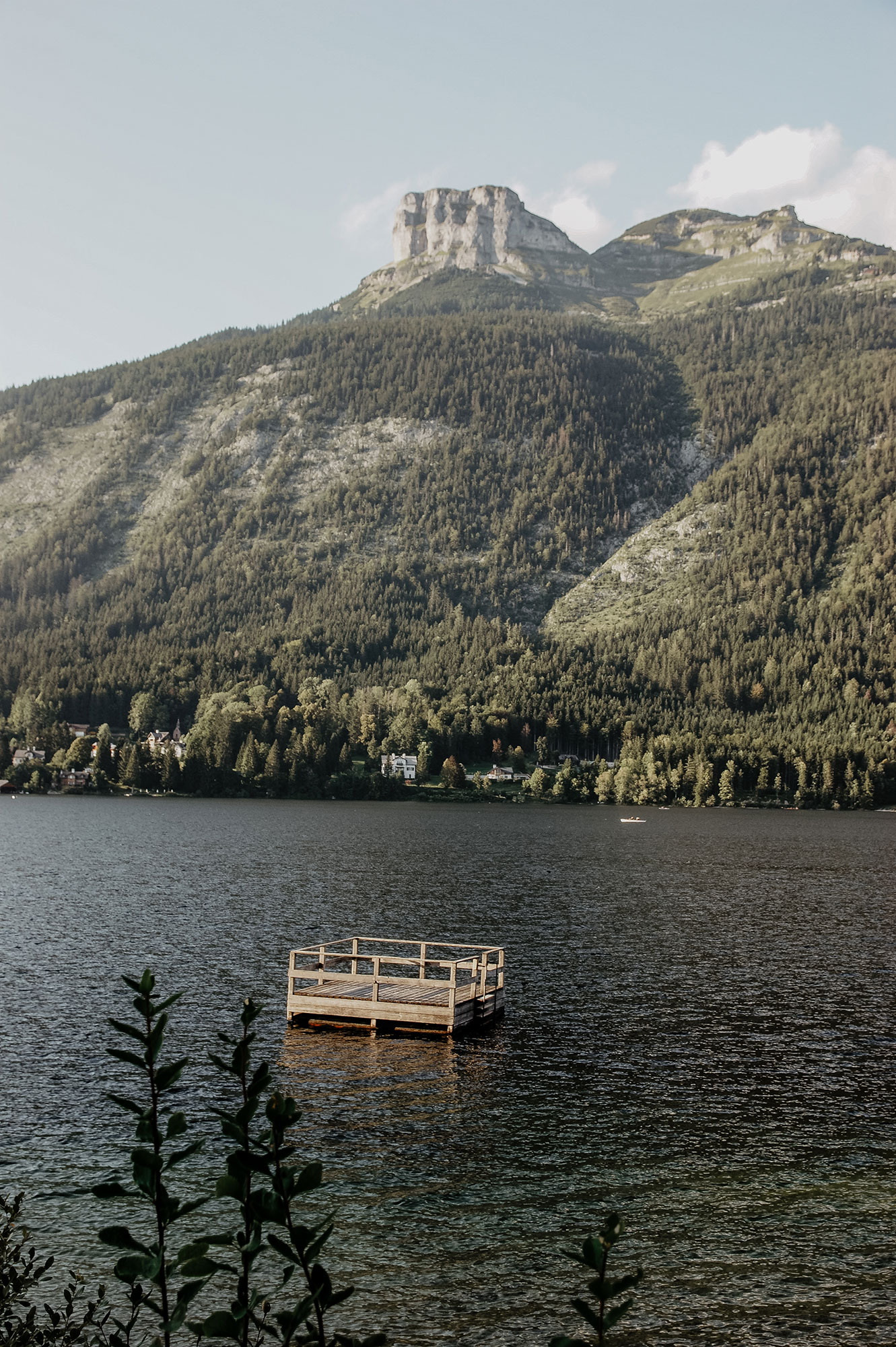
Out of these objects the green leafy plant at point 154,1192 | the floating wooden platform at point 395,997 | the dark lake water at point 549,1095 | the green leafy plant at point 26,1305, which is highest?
the green leafy plant at point 154,1192

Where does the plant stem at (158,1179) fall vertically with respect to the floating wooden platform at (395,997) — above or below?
above

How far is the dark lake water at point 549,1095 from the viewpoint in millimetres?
25609

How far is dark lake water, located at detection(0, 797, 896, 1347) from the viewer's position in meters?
25.6

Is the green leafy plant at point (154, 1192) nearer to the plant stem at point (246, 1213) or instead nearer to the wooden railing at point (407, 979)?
the plant stem at point (246, 1213)

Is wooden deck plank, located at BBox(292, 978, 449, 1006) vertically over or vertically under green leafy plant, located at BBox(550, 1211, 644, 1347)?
under

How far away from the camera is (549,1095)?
3962cm

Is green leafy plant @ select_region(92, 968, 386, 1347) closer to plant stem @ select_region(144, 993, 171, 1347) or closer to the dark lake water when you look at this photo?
plant stem @ select_region(144, 993, 171, 1347)

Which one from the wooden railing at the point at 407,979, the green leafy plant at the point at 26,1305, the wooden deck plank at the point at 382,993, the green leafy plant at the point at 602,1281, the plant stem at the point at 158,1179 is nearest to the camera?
the green leafy plant at the point at 602,1281

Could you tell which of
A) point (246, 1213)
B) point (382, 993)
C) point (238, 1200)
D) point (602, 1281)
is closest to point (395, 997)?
point (382, 993)

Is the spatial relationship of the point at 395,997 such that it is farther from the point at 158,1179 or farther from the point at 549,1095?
the point at 158,1179

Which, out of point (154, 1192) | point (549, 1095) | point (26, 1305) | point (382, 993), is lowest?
point (549, 1095)

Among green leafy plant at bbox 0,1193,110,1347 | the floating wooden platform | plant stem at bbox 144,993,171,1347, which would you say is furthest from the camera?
the floating wooden platform

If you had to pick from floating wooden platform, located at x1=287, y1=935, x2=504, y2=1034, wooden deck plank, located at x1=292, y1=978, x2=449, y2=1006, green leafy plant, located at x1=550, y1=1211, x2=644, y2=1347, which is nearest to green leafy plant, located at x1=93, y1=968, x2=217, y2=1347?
green leafy plant, located at x1=550, y1=1211, x2=644, y2=1347

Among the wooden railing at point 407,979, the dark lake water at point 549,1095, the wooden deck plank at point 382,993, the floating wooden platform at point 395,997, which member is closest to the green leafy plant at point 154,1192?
the dark lake water at point 549,1095
